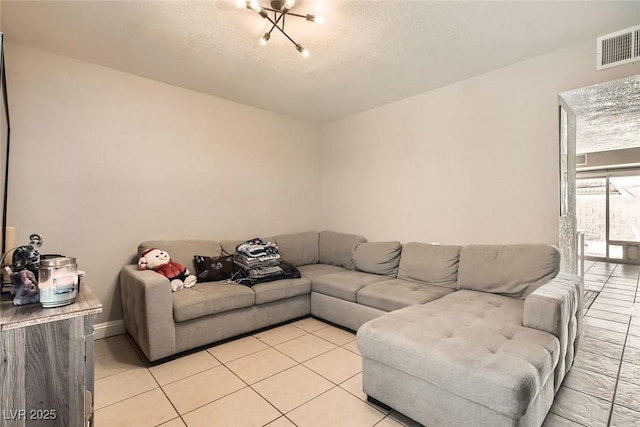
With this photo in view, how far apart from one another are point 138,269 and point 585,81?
4140 millimetres

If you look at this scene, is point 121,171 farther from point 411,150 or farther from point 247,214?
point 411,150

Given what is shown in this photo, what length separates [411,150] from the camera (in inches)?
141

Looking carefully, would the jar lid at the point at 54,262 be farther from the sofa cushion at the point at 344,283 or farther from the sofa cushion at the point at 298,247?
the sofa cushion at the point at 298,247

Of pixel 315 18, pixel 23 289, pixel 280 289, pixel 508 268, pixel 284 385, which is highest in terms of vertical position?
pixel 315 18

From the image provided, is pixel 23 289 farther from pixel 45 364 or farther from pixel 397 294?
pixel 397 294

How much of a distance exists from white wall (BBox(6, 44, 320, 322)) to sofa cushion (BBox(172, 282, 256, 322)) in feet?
2.94

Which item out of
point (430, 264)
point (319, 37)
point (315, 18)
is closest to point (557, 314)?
point (430, 264)

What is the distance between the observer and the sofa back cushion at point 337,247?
389 cm

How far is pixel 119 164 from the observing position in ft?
9.72

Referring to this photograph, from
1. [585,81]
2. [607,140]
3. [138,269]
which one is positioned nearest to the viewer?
[585,81]

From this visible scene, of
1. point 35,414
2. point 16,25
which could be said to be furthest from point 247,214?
point 35,414

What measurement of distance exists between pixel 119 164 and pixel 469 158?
3541 millimetres

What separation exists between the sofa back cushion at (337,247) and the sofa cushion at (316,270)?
93 millimetres

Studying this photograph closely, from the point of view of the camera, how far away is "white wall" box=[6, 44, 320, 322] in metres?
2.56
